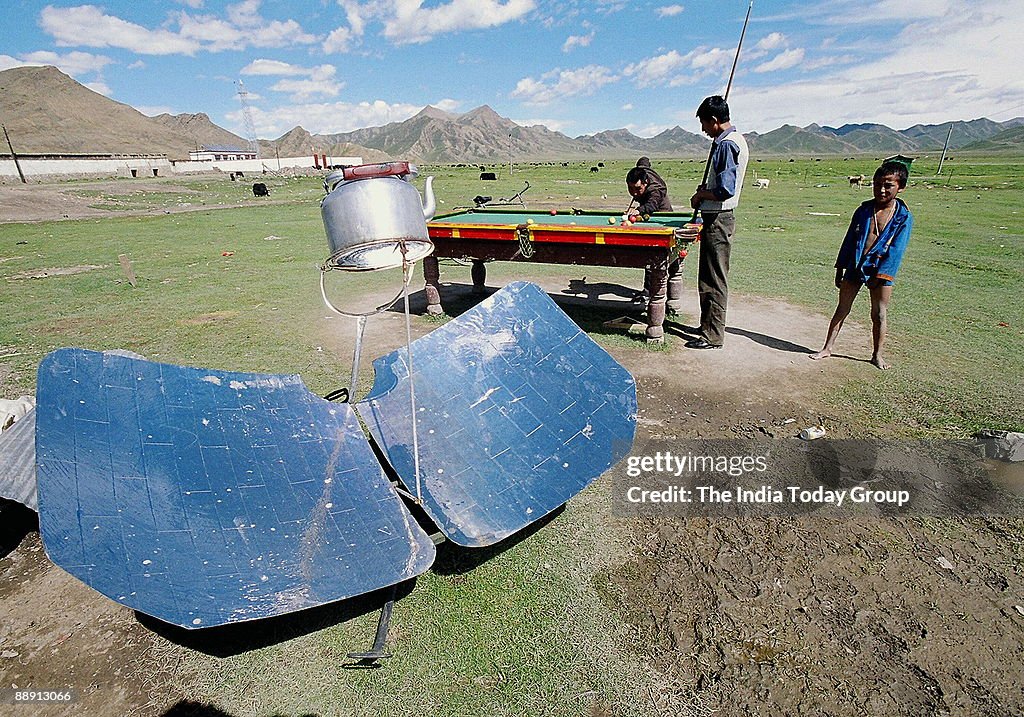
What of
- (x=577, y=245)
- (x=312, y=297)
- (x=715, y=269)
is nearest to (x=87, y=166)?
(x=312, y=297)

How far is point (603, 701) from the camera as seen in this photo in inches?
99.5

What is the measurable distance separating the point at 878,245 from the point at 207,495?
637 centimetres

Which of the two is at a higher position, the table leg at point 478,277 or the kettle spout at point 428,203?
the kettle spout at point 428,203

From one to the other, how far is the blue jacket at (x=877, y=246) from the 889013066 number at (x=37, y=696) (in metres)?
7.02

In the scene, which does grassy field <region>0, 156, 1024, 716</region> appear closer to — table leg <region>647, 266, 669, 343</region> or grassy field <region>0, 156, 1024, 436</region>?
grassy field <region>0, 156, 1024, 436</region>

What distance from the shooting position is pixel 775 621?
9.62 feet

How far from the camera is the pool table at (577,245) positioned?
639 cm

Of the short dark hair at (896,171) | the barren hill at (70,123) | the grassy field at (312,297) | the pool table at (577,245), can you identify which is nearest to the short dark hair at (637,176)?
the pool table at (577,245)

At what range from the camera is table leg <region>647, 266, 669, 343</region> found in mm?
6606

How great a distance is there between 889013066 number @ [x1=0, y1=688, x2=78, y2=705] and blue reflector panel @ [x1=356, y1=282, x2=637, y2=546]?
1848 millimetres

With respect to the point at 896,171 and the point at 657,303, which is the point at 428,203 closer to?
the point at 657,303

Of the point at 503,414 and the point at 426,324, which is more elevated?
the point at 503,414

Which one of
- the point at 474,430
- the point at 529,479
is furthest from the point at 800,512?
the point at 474,430

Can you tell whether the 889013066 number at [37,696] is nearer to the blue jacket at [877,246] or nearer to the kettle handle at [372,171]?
the kettle handle at [372,171]
